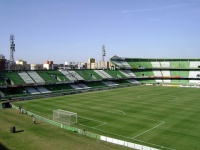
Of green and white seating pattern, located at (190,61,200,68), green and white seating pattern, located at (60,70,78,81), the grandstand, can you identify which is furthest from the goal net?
green and white seating pattern, located at (190,61,200,68)

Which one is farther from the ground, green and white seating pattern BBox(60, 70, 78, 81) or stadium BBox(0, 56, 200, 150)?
green and white seating pattern BBox(60, 70, 78, 81)

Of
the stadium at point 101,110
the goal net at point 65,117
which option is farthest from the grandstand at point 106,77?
the goal net at point 65,117

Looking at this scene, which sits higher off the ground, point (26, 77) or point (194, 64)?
point (194, 64)

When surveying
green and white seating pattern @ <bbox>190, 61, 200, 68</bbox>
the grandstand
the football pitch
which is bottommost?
the football pitch

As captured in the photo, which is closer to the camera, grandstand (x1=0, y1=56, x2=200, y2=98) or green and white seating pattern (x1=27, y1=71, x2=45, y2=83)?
grandstand (x1=0, y1=56, x2=200, y2=98)

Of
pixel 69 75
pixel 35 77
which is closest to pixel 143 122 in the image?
pixel 35 77

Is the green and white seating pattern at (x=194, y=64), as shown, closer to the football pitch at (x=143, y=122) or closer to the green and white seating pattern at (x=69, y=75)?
the green and white seating pattern at (x=69, y=75)

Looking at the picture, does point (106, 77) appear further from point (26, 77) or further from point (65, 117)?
point (65, 117)

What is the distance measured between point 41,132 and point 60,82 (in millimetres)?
48956

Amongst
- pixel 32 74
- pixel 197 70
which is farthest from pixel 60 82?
pixel 197 70

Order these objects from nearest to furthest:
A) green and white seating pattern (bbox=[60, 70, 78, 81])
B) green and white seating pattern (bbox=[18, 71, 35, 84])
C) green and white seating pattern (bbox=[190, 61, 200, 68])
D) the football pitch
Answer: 1. the football pitch
2. green and white seating pattern (bbox=[18, 71, 35, 84])
3. green and white seating pattern (bbox=[60, 70, 78, 81])
4. green and white seating pattern (bbox=[190, 61, 200, 68])

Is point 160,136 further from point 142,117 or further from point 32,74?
point 32,74

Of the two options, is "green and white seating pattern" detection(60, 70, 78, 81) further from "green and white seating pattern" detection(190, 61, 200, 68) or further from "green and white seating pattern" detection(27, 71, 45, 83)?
"green and white seating pattern" detection(190, 61, 200, 68)

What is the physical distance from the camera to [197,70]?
11756 centimetres
